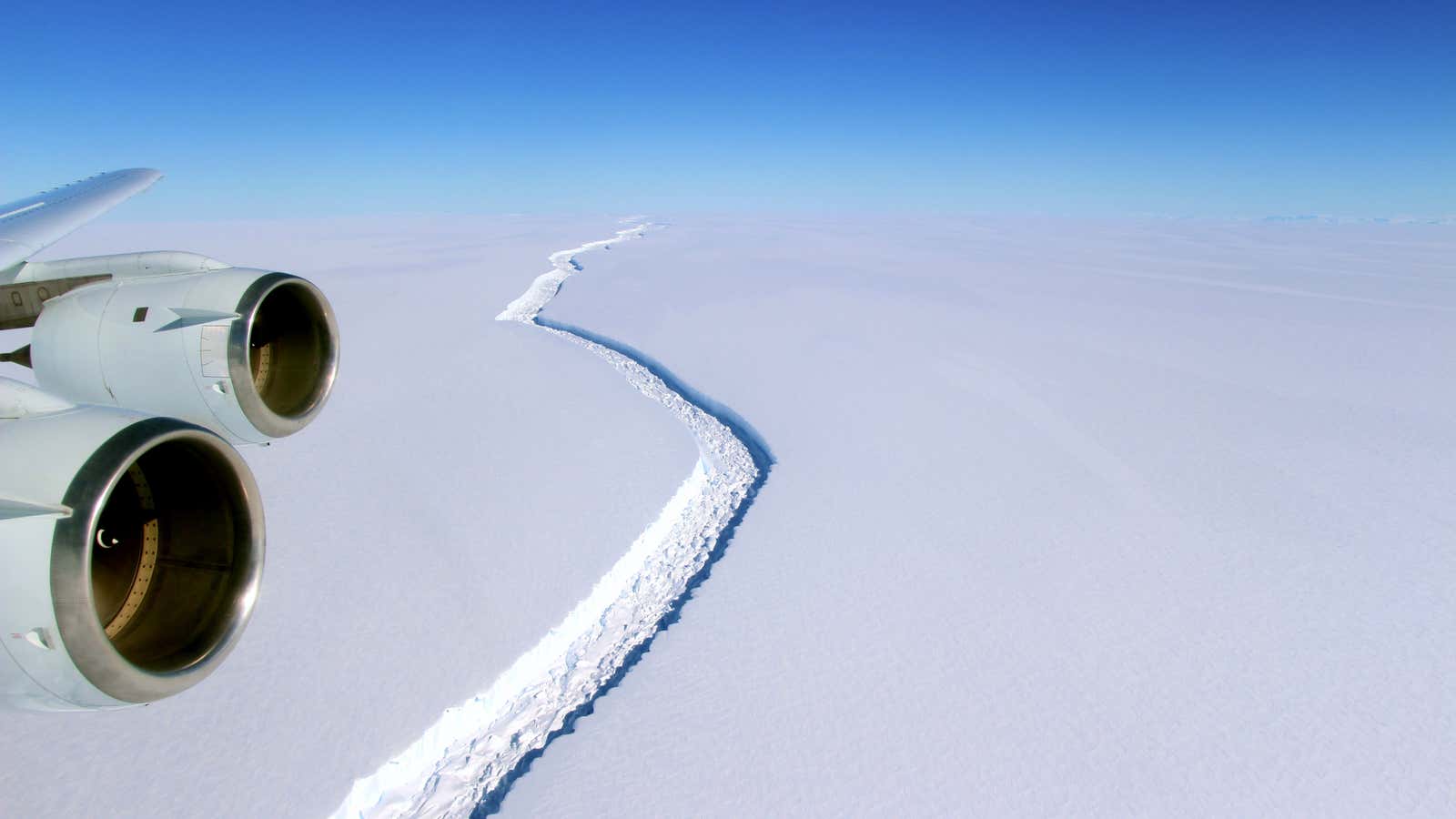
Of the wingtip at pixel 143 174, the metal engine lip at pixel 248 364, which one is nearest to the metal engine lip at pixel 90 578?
the metal engine lip at pixel 248 364

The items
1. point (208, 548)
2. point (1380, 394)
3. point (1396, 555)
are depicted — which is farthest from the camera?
point (1380, 394)

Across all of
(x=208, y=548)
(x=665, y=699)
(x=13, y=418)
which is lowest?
(x=665, y=699)

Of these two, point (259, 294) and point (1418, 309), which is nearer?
point (259, 294)

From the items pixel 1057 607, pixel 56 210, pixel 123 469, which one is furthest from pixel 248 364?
pixel 1057 607

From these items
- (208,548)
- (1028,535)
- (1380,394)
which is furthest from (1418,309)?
(208,548)

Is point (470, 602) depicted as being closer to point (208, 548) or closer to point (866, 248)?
point (208, 548)

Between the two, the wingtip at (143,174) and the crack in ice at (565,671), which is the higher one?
the wingtip at (143,174)

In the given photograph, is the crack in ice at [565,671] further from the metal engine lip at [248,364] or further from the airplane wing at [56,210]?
the airplane wing at [56,210]
